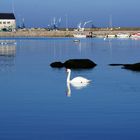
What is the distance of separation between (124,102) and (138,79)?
9.38 metres

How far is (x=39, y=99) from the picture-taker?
2212 centimetres

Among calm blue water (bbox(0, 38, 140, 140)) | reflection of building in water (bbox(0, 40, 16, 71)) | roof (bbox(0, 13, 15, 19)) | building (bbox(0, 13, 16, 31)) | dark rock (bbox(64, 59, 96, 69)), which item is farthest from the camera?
roof (bbox(0, 13, 15, 19))

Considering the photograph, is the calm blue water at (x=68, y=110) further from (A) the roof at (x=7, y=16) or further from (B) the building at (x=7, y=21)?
(A) the roof at (x=7, y=16)

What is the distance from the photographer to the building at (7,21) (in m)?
181

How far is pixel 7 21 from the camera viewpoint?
181 meters

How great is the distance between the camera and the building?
7112 inches

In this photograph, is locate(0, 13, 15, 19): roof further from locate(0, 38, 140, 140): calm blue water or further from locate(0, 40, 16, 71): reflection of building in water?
locate(0, 38, 140, 140): calm blue water

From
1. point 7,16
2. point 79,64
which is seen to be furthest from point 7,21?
point 79,64

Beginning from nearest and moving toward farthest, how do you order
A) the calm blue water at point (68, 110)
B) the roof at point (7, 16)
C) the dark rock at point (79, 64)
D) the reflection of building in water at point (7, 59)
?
the calm blue water at point (68, 110)
the dark rock at point (79, 64)
the reflection of building in water at point (7, 59)
the roof at point (7, 16)

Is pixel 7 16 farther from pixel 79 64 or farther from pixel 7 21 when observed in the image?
pixel 79 64

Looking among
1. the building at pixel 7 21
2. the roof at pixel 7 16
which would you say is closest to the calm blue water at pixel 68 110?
the building at pixel 7 21

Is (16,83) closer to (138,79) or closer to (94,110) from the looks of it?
(138,79)

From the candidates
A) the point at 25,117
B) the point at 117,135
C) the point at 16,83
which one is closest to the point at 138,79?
the point at 16,83

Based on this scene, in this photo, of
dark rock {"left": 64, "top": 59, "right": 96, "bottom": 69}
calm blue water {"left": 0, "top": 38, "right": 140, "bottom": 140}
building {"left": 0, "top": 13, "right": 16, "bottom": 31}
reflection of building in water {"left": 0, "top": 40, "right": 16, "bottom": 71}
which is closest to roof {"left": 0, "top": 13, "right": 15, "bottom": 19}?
building {"left": 0, "top": 13, "right": 16, "bottom": 31}
